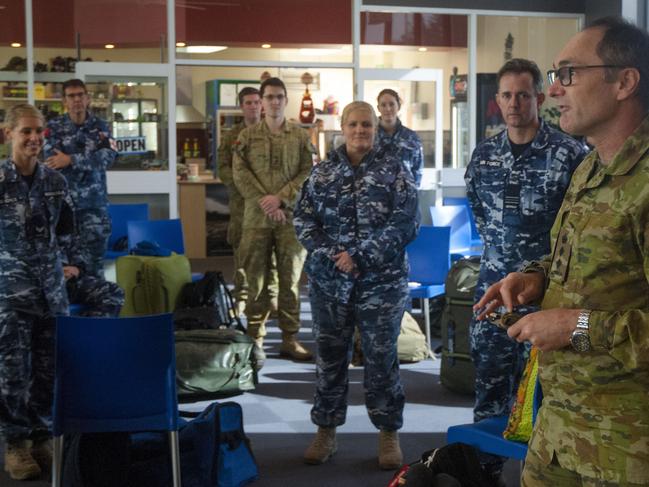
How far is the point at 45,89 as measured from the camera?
962cm

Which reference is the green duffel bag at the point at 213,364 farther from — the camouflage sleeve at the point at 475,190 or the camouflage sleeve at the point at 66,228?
the camouflage sleeve at the point at 475,190

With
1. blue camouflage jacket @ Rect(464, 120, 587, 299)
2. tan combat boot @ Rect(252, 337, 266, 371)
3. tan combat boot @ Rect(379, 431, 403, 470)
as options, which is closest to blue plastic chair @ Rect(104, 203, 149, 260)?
tan combat boot @ Rect(252, 337, 266, 371)

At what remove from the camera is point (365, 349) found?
4344mm

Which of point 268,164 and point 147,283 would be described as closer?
point 147,283

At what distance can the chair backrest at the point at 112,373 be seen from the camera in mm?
3430

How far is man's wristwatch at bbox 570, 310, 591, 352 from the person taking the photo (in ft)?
5.97

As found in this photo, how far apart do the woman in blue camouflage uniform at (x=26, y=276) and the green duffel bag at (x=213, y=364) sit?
131cm

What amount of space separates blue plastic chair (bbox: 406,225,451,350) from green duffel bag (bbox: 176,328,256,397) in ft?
4.13

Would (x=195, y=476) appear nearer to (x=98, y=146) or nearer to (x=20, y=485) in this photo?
A: (x=20, y=485)

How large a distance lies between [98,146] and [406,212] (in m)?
3.30

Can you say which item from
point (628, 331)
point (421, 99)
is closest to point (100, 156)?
point (421, 99)

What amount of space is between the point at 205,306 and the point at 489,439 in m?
3.38

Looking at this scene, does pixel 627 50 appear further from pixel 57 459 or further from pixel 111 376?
pixel 57 459

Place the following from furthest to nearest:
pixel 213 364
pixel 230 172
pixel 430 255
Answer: pixel 230 172 < pixel 430 255 < pixel 213 364
